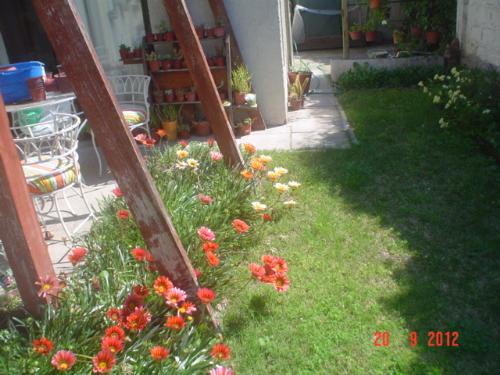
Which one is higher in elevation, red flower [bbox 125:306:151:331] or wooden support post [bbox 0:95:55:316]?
wooden support post [bbox 0:95:55:316]

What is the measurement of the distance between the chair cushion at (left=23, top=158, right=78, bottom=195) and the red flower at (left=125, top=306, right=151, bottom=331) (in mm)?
1471

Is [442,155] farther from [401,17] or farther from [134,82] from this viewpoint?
[401,17]

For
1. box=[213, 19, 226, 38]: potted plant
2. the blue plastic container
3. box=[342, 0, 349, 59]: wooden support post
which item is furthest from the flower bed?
box=[342, 0, 349, 59]: wooden support post

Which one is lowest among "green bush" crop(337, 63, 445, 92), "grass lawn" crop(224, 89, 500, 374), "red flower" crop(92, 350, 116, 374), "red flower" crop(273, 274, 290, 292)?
"grass lawn" crop(224, 89, 500, 374)

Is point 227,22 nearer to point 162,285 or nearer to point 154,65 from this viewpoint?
point 154,65

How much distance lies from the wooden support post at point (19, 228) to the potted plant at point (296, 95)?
4.77m

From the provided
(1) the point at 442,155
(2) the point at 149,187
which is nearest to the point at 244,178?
(2) the point at 149,187

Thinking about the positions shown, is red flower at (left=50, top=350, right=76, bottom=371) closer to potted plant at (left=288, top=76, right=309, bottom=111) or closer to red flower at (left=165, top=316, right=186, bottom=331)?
red flower at (left=165, top=316, right=186, bottom=331)

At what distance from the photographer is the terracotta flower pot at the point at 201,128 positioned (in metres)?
5.55

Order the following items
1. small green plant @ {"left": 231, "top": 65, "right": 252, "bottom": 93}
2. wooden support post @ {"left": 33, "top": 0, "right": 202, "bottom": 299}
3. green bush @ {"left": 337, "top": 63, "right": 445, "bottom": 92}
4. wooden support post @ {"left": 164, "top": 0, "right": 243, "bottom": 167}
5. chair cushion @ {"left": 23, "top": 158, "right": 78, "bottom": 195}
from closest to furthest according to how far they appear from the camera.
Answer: wooden support post @ {"left": 33, "top": 0, "right": 202, "bottom": 299}
chair cushion @ {"left": 23, "top": 158, "right": 78, "bottom": 195}
wooden support post @ {"left": 164, "top": 0, "right": 243, "bottom": 167}
small green plant @ {"left": 231, "top": 65, "right": 252, "bottom": 93}
green bush @ {"left": 337, "top": 63, "right": 445, "bottom": 92}

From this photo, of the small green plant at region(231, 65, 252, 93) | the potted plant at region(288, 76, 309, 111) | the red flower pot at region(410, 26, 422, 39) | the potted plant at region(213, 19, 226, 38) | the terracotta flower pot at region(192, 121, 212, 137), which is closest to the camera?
the potted plant at region(213, 19, 226, 38)

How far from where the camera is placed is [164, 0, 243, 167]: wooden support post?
3.40 metres

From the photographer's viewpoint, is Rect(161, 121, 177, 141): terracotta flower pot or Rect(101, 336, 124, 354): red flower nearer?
Rect(101, 336, 124, 354): red flower

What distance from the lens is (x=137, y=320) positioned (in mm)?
1929
